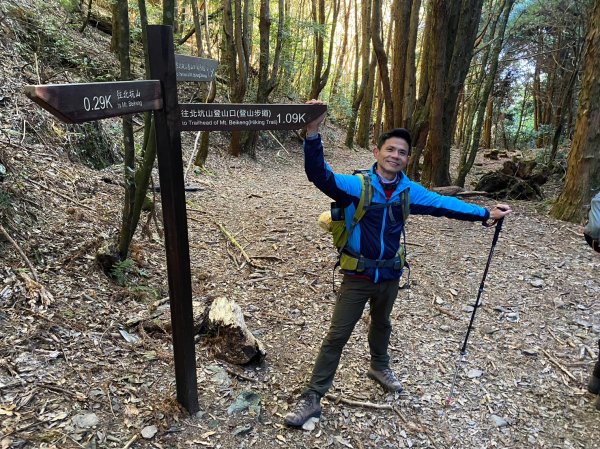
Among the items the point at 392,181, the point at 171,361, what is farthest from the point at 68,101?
the point at 171,361

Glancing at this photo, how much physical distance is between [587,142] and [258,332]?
681cm

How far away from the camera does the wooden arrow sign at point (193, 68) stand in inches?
141

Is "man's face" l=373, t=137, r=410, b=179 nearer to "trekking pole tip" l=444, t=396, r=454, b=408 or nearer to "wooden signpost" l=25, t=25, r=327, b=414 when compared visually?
"wooden signpost" l=25, t=25, r=327, b=414

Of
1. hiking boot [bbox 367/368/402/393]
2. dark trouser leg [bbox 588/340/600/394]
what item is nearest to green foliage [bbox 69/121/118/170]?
hiking boot [bbox 367/368/402/393]

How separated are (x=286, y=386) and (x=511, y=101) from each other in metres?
28.6

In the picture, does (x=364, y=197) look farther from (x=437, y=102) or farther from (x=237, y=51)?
(x=237, y=51)

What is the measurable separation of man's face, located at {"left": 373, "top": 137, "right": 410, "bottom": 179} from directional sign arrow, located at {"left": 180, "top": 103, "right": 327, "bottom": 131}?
1.85 feet

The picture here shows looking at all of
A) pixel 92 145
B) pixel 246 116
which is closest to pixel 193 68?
pixel 246 116

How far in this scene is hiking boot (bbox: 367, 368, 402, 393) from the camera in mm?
3689

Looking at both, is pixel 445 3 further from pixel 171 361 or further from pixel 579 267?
pixel 171 361

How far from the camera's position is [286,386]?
3.64 m

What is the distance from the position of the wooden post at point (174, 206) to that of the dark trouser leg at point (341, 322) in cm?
A: 93

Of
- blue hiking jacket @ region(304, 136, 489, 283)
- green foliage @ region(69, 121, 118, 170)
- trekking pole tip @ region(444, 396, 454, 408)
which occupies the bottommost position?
trekking pole tip @ region(444, 396, 454, 408)

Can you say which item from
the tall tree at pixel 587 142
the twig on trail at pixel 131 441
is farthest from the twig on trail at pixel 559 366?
the tall tree at pixel 587 142
